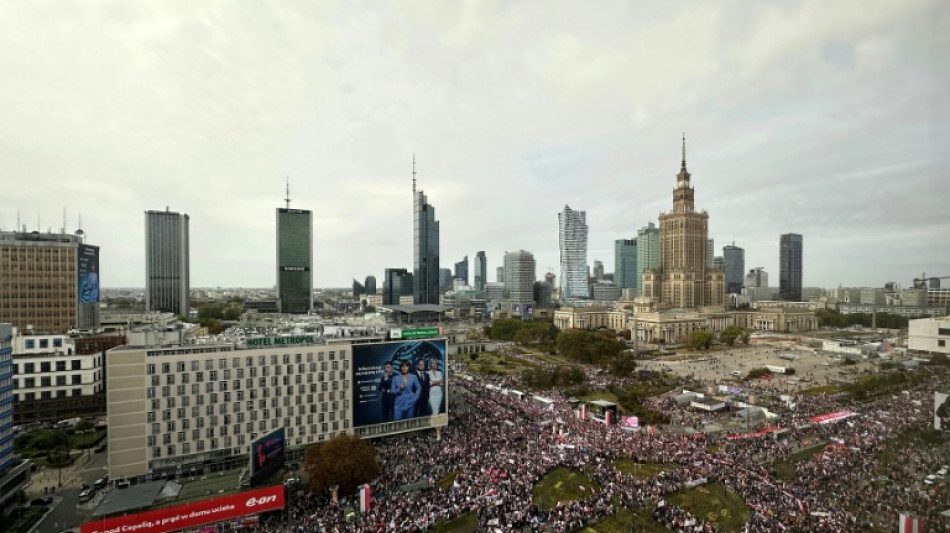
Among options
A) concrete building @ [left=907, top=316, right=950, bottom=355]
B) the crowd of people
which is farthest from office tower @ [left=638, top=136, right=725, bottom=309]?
concrete building @ [left=907, top=316, right=950, bottom=355]

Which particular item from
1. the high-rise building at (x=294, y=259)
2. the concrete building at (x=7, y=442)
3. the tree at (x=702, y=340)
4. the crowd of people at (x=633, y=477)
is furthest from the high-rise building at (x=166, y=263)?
the tree at (x=702, y=340)

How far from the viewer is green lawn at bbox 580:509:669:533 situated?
27.8 meters

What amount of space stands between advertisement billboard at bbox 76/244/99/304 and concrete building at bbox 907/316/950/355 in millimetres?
110850

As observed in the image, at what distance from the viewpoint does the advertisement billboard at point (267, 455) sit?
1292 inches

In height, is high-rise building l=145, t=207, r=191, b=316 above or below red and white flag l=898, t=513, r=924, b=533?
above

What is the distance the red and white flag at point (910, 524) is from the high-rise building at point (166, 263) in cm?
20562

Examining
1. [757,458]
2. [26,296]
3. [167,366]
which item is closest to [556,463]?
[757,458]

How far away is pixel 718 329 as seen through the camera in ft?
464

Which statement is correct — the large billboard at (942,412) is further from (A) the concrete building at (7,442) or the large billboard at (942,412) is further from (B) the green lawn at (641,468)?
(A) the concrete building at (7,442)

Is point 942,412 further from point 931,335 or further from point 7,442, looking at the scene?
point 7,442

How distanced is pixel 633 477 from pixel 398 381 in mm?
22671

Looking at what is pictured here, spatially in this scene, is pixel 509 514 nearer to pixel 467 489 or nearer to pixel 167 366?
Answer: pixel 467 489

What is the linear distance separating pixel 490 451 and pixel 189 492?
22583 millimetres

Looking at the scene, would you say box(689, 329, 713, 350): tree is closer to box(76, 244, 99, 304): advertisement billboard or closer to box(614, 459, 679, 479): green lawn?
box(614, 459, 679, 479): green lawn
